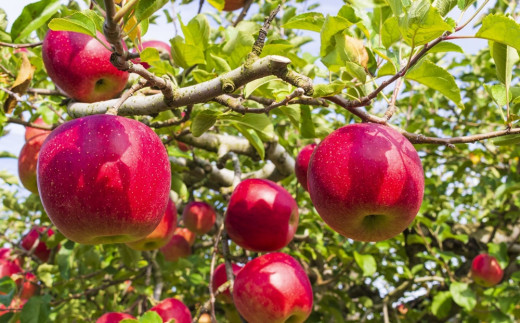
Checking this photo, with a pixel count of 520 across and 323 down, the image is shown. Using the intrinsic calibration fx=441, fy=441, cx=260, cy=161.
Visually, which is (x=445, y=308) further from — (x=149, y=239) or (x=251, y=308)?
(x=149, y=239)

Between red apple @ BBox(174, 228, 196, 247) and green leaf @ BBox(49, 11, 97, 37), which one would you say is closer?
green leaf @ BBox(49, 11, 97, 37)

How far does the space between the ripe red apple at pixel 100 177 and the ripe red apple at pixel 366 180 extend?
0.41 meters

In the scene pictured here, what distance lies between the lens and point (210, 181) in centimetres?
238

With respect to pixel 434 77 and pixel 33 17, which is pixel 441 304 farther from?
pixel 33 17

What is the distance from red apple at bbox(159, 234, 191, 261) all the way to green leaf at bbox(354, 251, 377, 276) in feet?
3.84

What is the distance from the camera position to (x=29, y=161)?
76.3 inches

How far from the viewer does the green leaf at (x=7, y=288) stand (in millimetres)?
1934

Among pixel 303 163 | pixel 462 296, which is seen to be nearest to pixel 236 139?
pixel 303 163

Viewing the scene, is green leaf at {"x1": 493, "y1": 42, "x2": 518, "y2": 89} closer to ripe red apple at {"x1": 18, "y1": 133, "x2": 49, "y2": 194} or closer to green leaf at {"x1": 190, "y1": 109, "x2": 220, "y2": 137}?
green leaf at {"x1": 190, "y1": 109, "x2": 220, "y2": 137}

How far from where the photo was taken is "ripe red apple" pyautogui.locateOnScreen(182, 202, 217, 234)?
8.47 feet

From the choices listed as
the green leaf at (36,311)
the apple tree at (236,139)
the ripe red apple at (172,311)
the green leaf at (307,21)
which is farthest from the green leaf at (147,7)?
the green leaf at (36,311)

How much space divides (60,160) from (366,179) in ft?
2.29

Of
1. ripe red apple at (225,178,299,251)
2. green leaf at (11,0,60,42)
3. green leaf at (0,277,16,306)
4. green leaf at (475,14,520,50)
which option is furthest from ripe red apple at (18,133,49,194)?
green leaf at (475,14,520,50)

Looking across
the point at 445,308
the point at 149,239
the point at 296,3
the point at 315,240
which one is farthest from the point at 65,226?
the point at 296,3
